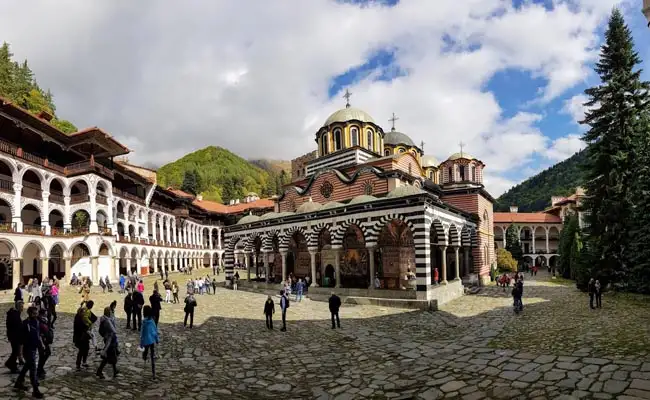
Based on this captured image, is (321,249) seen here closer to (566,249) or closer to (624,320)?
(624,320)

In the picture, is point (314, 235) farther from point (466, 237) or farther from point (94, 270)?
point (94, 270)

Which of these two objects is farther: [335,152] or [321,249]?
[335,152]

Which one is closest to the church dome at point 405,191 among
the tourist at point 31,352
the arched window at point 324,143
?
the arched window at point 324,143

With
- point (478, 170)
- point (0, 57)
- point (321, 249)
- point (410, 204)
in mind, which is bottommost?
point (321, 249)

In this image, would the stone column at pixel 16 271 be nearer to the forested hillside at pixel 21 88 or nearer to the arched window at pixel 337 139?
the forested hillside at pixel 21 88

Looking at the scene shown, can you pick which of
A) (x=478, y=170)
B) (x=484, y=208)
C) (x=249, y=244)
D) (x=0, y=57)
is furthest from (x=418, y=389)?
(x=0, y=57)

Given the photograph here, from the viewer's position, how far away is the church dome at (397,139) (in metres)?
38.5

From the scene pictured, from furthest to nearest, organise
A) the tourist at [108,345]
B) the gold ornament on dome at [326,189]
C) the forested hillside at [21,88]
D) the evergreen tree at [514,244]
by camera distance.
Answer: the evergreen tree at [514,244] → the forested hillside at [21,88] → the gold ornament on dome at [326,189] → the tourist at [108,345]

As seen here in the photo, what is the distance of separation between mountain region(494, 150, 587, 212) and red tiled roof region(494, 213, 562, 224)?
29748 millimetres

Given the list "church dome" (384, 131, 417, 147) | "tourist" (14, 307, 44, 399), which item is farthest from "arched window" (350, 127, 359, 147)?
"tourist" (14, 307, 44, 399)

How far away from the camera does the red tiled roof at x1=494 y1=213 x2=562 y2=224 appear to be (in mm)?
59156

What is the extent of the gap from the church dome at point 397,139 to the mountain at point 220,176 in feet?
182

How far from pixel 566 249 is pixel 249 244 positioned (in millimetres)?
26124

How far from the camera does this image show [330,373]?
872 cm
